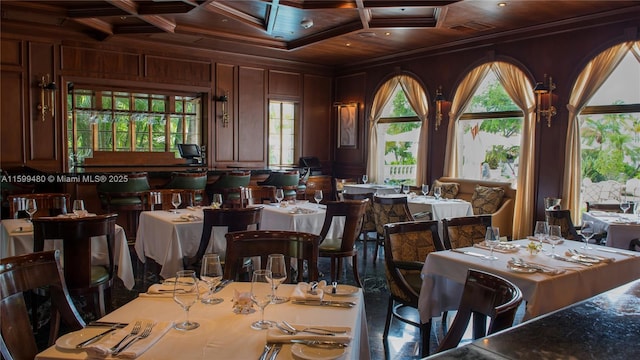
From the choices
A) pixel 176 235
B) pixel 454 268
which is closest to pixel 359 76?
pixel 176 235

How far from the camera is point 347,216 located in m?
4.54

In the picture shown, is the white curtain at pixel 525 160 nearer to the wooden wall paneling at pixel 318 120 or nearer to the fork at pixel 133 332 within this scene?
the wooden wall paneling at pixel 318 120

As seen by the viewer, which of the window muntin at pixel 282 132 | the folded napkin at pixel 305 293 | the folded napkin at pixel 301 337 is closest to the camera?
the folded napkin at pixel 301 337

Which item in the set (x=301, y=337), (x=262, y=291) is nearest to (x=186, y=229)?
(x=262, y=291)

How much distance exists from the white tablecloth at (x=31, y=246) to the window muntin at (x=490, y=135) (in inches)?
247

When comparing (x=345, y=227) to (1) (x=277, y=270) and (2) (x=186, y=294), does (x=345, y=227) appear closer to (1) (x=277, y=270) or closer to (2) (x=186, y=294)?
(1) (x=277, y=270)

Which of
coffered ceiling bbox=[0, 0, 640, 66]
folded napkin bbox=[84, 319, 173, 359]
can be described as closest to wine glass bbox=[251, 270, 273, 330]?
folded napkin bbox=[84, 319, 173, 359]

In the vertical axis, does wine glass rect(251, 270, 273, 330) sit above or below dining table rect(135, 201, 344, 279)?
above

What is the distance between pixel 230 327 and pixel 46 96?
7601 millimetres

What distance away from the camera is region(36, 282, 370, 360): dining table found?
1.47 m

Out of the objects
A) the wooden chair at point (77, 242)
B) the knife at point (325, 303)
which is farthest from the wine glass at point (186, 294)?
the wooden chair at point (77, 242)

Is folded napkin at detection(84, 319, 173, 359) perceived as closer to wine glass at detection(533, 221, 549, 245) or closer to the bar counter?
the bar counter

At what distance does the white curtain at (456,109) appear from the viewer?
8195 mm

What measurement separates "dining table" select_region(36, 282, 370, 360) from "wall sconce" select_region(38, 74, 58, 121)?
23.1 feet
